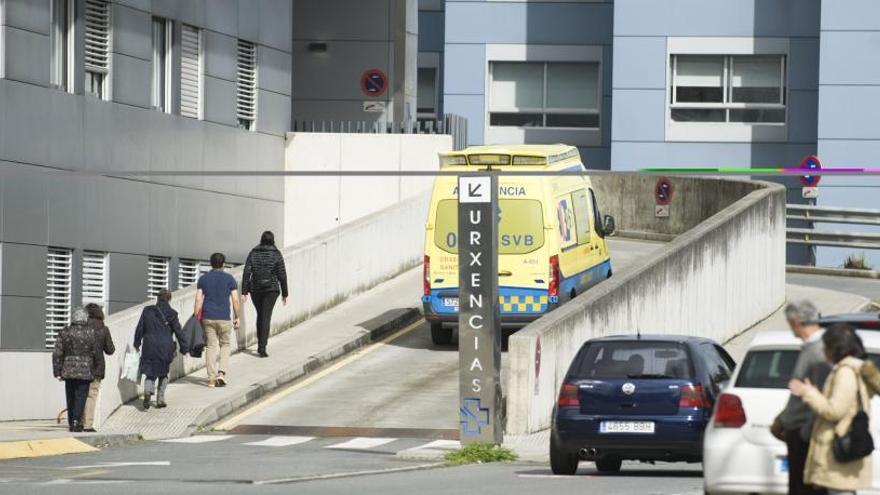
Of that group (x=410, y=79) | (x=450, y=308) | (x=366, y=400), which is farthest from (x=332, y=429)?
(x=410, y=79)

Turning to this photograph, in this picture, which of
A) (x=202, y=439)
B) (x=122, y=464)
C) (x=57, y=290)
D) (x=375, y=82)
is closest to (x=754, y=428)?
(x=122, y=464)

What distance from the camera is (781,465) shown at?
13.4 m

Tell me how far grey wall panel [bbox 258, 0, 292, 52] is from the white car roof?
959 inches

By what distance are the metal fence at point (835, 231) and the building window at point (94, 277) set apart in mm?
16088

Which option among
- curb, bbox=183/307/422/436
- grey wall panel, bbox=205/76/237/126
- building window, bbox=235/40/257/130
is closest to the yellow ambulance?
curb, bbox=183/307/422/436

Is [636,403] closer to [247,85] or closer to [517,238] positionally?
[517,238]

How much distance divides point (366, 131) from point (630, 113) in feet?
28.6

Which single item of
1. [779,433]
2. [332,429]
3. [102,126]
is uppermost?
[102,126]

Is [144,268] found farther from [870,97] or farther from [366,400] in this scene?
[870,97]

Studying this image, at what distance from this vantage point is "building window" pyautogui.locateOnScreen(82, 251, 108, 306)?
100ft

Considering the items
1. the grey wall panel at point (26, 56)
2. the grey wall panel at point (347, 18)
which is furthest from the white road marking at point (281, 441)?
the grey wall panel at point (347, 18)

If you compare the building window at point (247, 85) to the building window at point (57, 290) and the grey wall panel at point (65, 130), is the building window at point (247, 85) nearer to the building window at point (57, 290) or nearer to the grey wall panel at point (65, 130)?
the grey wall panel at point (65, 130)

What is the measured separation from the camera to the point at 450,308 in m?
28.1

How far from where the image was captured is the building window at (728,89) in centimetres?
4747
